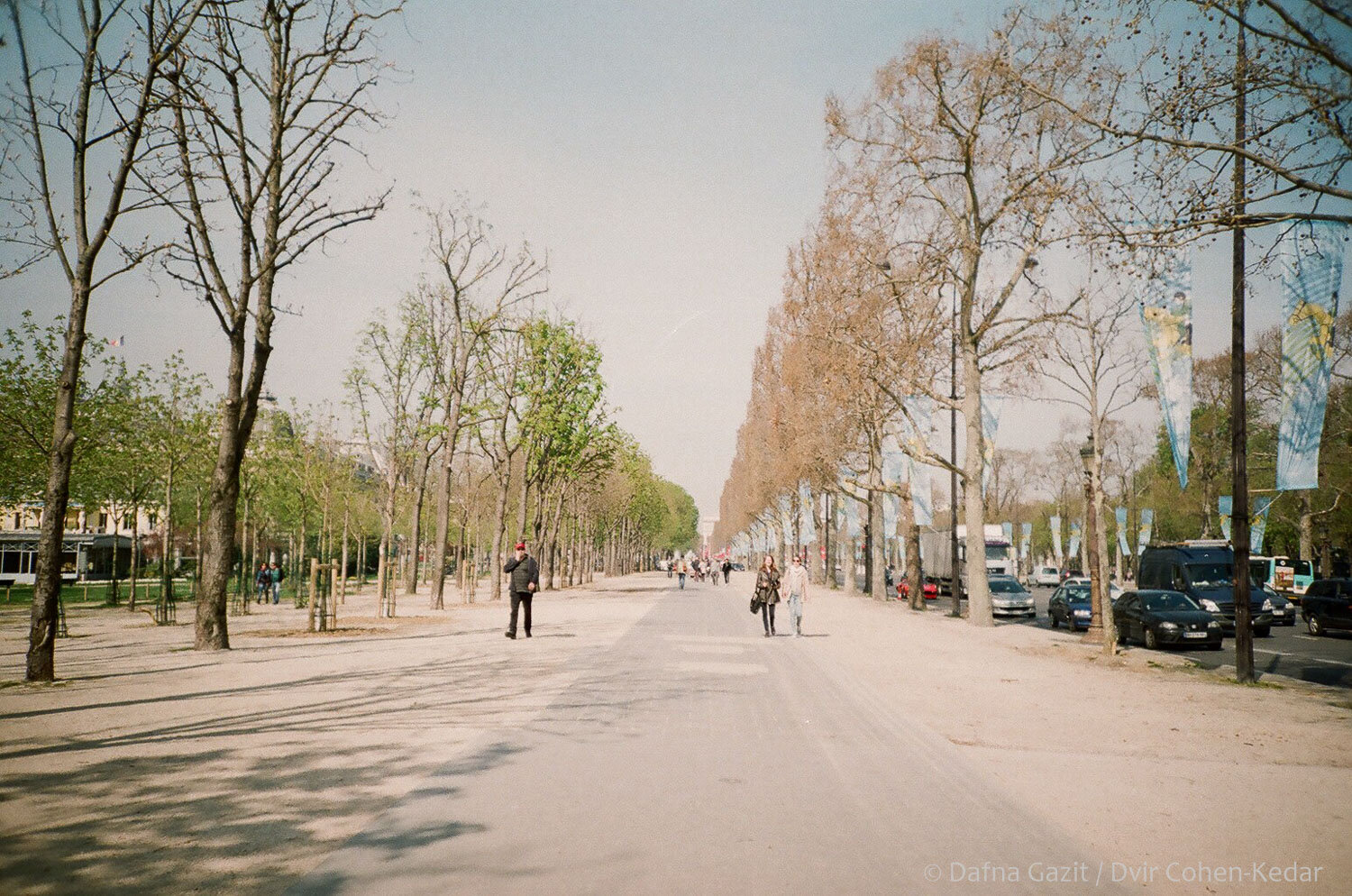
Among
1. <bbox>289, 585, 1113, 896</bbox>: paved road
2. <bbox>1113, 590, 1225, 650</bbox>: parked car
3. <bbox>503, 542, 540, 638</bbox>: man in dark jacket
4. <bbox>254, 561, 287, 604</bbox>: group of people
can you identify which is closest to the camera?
<bbox>289, 585, 1113, 896</bbox>: paved road

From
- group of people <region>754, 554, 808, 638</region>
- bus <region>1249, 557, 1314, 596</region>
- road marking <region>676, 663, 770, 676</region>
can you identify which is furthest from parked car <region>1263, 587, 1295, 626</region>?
road marking <region>676, 663, 770, 676</region>

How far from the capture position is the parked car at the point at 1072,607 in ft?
96.5

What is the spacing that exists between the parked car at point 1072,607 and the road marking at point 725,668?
17630 millimetres

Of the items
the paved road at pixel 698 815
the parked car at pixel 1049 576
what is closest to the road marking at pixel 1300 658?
the paved road at pixel 698 815

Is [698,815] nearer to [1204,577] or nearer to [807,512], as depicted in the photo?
[1204,577]

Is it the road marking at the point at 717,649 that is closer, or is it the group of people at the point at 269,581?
the road marking at the point at 717,649

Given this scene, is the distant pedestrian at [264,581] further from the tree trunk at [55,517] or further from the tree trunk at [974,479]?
the tree trunk at [974,479]

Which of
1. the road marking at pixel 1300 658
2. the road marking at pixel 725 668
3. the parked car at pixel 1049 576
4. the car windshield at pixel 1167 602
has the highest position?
the car windshield at pixel 1167 602

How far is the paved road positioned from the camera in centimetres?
499

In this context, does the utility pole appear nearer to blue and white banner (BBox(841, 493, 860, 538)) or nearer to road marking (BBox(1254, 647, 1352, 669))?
road marking (BBox(1254, 647, 1352, 669))

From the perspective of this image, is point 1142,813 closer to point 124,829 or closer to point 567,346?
point 124,829

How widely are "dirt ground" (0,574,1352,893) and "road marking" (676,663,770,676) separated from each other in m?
1.57

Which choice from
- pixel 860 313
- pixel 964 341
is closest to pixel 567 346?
pixel 860 313

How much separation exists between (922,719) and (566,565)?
54504 mm
